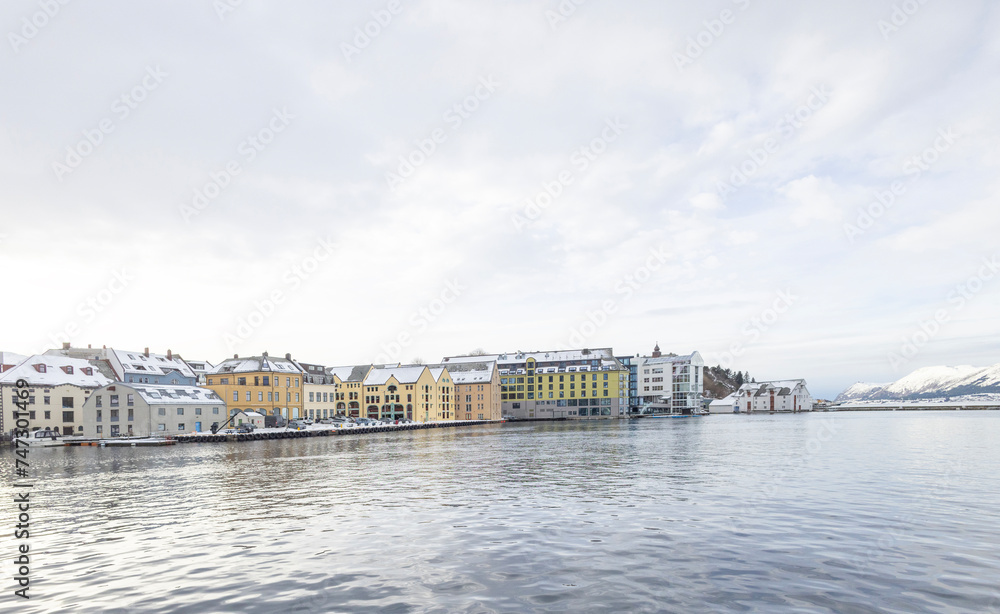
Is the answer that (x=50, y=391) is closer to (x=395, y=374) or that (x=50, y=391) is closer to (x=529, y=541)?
(x=395, y=374)

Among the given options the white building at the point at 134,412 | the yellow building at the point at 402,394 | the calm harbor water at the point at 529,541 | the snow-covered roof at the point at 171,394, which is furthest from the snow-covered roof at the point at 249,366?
the calm harbor water at the point at 529,541

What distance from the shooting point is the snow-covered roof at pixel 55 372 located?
89.6m

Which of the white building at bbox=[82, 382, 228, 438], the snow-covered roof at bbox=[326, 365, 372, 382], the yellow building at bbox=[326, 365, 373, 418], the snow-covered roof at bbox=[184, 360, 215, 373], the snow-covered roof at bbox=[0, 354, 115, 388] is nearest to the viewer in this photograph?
the snow-covered roof at bbox=[0, 354, 115, 388]

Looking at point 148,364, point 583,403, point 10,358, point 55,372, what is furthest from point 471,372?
point 10,358

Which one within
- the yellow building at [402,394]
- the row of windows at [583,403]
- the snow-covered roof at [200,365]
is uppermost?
the snow-covered roof at [200,365]

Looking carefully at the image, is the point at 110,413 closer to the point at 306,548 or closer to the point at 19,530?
the point at 19,530

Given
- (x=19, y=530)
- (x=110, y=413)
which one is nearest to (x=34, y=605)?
(x=19, y=530)

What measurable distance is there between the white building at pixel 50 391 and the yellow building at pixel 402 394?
68796 mm

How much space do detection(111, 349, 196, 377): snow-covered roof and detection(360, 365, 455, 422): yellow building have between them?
158 feet

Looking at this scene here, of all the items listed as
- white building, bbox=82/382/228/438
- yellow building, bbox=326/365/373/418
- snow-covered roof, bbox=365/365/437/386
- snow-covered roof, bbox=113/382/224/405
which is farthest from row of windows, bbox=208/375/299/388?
snow-covered roof, bbox=365/365/437/386

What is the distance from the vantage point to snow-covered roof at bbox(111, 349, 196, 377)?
114m

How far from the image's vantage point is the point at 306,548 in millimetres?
20625

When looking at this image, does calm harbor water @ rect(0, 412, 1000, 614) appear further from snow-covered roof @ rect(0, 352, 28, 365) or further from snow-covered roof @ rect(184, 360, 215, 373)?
snow-covered roof @ rect(184, 360, 215, 373)

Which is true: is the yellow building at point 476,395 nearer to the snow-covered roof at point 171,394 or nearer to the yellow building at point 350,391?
the yellow building at point 350,391
